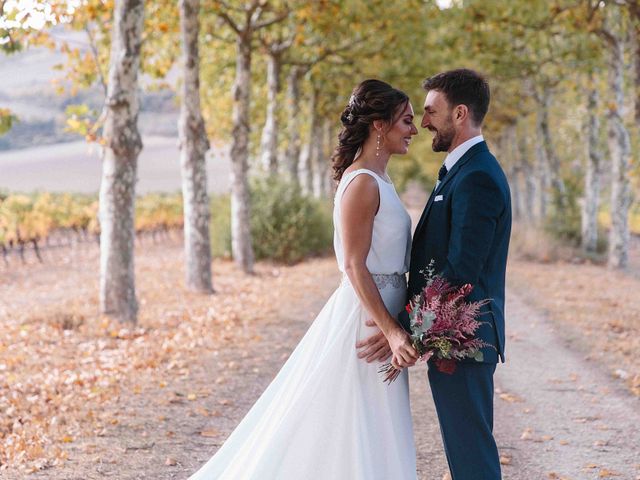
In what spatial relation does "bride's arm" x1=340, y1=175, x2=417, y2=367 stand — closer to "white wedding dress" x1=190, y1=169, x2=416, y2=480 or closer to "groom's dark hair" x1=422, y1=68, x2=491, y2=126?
"white wedding dress" x1=190, y1=169, x2=416, y2=480

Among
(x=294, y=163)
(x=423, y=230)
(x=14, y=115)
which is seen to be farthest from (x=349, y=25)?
(x=423, y=230)

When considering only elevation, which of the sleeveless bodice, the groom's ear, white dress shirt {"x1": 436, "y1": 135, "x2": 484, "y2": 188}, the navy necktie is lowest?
the sleeveless bodice

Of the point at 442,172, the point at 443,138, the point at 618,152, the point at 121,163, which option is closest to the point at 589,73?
the point at 618,152

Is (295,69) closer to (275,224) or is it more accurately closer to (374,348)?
(275,224)

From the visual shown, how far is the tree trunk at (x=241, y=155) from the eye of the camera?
58.2 feet

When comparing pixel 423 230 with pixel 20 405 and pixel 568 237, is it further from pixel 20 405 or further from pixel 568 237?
pixel 568 237

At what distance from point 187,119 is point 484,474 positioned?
37.5 feet

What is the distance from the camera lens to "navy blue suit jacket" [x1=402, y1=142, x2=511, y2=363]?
3584 millimetres

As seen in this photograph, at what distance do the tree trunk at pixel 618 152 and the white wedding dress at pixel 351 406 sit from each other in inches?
595

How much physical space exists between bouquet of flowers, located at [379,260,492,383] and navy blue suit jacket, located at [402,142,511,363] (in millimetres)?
74

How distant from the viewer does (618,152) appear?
1867cm

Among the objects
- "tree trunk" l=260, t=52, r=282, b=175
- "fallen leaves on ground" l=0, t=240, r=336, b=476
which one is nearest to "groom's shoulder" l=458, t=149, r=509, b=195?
"fallen leaves on ground" l=0, t=240, r=336, b=476

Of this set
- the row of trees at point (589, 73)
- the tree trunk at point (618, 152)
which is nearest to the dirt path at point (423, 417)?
the row of trees at point (589, 73)

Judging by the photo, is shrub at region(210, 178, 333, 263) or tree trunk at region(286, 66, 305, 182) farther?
tree trunk at region(286, 66, 305, 182)
